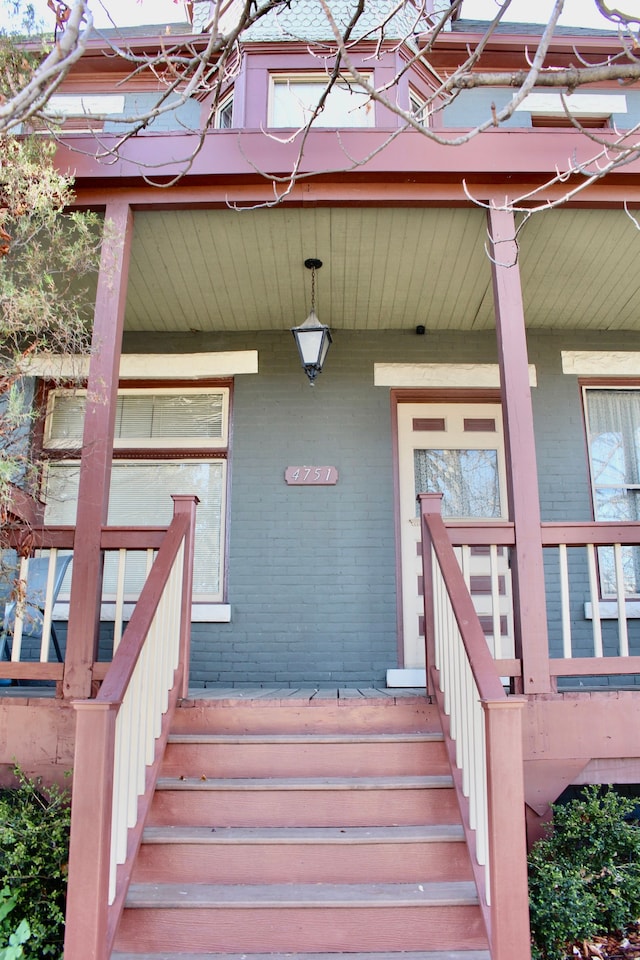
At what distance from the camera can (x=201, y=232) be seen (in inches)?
162

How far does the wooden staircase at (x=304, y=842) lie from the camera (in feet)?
8.07

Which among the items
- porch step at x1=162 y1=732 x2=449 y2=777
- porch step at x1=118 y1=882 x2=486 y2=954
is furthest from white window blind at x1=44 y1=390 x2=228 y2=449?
porch step at x1=118 y1=882 x2=486 y2=954

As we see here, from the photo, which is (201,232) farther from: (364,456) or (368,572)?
(368,572)

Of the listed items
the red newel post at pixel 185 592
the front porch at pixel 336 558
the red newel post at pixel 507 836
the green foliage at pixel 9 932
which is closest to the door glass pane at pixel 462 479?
the front porch at pixel 336 558

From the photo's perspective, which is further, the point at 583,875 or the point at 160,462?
the point at 160,462

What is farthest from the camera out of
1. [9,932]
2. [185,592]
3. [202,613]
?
[202,613]

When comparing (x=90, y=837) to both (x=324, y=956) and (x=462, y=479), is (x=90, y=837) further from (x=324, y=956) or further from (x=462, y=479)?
(x=462, y=479)

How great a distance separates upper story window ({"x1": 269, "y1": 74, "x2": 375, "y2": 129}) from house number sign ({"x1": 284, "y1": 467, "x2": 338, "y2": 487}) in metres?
2.34

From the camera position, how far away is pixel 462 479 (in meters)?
5.27

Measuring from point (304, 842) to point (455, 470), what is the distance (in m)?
3.09

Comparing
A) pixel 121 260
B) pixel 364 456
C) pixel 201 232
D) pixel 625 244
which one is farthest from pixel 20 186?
pixel 625 244

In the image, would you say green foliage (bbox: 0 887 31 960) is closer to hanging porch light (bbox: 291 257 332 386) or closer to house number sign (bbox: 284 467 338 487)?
house number sign (bbox: 284 467 338 487)

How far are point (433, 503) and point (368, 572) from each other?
4.90 feet

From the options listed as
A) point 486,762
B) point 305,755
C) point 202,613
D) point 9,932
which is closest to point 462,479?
point 202,613
